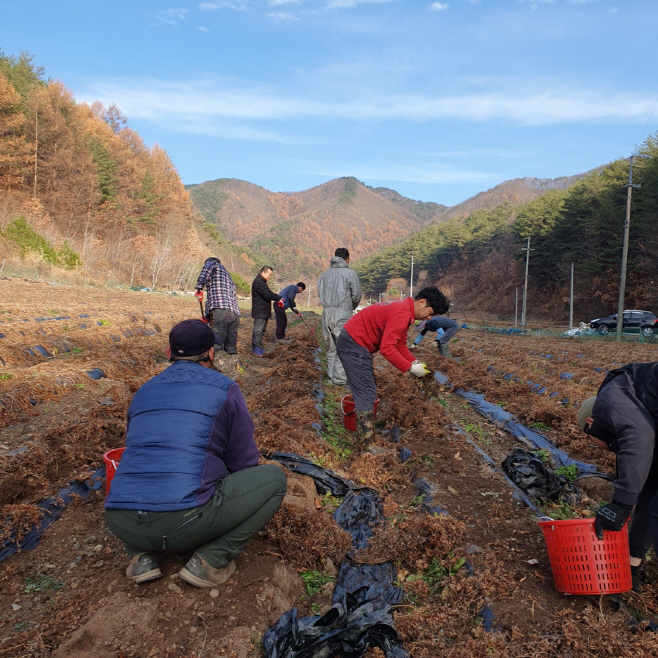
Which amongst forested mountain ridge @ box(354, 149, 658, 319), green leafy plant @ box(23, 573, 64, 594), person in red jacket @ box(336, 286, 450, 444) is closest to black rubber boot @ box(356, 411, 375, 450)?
person in red jacket @ box(336, 286, 450, 444)

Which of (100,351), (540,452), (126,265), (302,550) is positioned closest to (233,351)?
(100,351)

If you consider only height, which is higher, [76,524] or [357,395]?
[357,395]

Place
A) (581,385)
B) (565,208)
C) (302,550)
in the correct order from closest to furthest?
(302,550)
(581,385)
(565,208)

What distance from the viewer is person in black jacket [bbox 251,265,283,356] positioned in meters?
10.9

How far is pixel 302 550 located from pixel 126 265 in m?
50.7

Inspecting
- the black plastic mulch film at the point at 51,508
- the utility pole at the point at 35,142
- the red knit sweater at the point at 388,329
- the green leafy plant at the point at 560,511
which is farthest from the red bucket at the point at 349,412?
the utility pole at the point at 35,142

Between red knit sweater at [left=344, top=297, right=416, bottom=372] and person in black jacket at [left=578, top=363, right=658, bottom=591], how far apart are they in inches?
82.9

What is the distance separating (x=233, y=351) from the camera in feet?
27.8

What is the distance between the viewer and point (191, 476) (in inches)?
97.3

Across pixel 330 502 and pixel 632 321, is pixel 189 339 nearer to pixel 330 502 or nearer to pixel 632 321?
pixel 330 502

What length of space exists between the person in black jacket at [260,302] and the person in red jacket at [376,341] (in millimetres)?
5882

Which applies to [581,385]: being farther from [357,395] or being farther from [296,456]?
[296,456]

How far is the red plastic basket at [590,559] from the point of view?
8.82 feet

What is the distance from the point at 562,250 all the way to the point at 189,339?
50.0 metres
